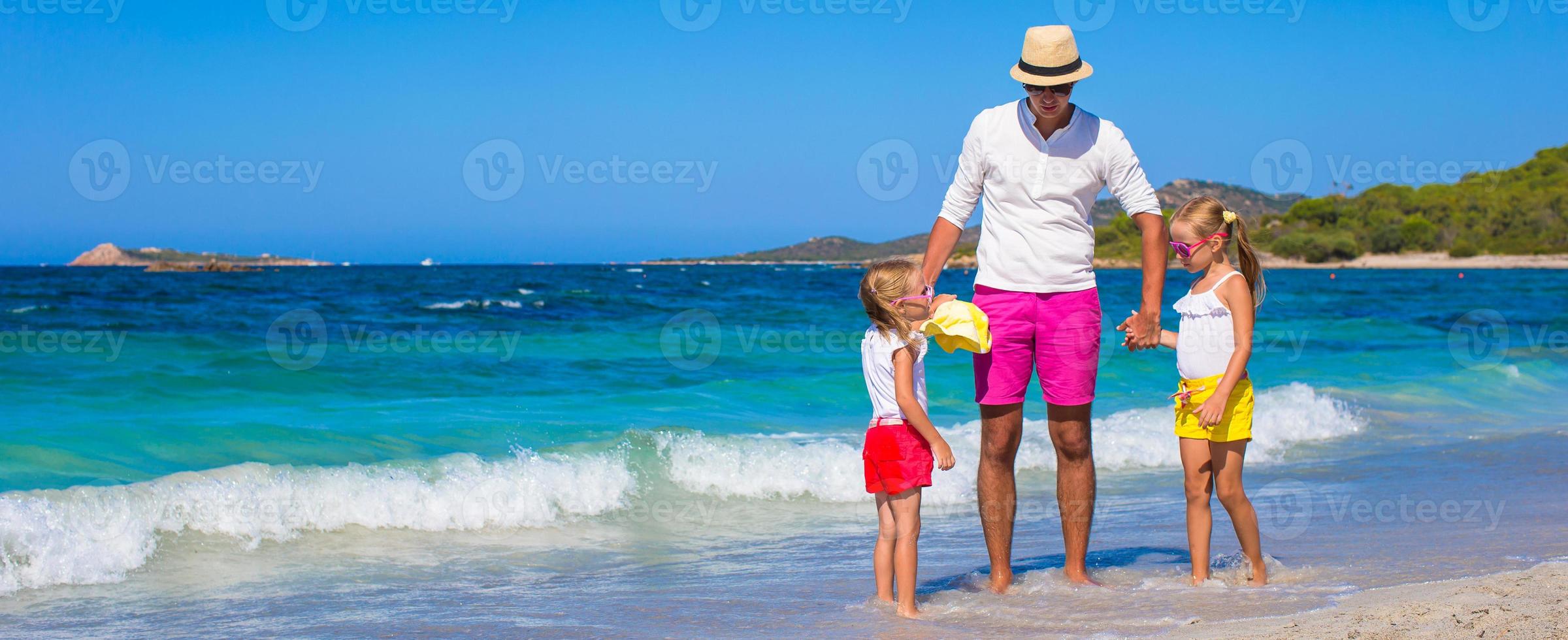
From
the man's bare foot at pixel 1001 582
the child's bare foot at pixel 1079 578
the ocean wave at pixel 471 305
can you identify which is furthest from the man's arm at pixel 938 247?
the ocean wave at pixel 471 305

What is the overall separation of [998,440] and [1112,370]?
10335 millimetres

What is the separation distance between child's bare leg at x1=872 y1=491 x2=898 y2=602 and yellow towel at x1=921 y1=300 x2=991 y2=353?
552 millimetres

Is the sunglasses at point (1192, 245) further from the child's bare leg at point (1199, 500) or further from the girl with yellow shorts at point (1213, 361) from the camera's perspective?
the child's bare leg at point (1199, 500)

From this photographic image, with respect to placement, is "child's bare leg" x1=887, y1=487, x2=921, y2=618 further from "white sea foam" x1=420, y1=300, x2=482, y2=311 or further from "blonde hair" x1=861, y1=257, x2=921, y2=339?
"white sea foam" x1=420, y1=300, x2=482, y2=311

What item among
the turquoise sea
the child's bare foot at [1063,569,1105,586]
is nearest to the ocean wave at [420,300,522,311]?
the turquoise sea

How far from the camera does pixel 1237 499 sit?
3.82 meters

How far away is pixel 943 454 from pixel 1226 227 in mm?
1347

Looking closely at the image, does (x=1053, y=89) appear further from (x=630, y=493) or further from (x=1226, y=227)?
(x=630, y=493)

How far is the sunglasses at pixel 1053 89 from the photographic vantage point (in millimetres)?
3570

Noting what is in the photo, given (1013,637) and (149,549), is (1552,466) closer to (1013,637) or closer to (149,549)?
(1013,637)

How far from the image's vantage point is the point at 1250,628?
307 centimetres

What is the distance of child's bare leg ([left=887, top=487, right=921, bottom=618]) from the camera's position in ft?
11.7

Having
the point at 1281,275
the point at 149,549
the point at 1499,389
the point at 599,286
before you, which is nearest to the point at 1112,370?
the point at 1499,389

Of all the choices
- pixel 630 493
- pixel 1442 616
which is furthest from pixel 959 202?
pixel 630 493
